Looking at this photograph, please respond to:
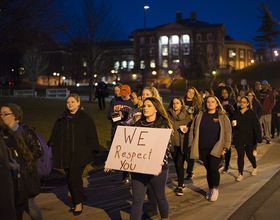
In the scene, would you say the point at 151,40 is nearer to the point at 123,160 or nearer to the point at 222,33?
the point at 222,33

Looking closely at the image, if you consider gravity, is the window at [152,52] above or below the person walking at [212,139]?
above

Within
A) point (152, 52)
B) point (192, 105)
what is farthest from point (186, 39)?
point (192, 105)

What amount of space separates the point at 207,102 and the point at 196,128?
0.51 m

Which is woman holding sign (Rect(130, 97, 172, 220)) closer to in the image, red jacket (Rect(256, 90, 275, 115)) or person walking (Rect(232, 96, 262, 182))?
person walking (Rect(232, 96, 262, 182))

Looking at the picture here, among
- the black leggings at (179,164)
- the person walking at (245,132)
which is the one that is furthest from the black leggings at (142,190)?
the person walking at (245,132)

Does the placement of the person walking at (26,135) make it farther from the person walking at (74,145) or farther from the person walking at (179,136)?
the person walking at (179,136)

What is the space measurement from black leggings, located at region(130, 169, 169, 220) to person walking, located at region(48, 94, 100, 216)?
49.1 inches

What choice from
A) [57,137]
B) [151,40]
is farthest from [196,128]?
[151,40]

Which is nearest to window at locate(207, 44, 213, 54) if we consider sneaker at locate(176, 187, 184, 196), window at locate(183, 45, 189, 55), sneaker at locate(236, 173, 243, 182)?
window at locate(183, 45, 189, 55)

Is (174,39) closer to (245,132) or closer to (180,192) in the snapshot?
(245,132)

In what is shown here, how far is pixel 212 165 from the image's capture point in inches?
241

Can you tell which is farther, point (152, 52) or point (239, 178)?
point (152, 52)

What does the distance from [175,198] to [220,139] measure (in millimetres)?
1362

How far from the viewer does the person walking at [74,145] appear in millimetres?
5289
